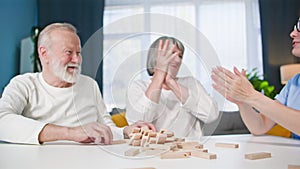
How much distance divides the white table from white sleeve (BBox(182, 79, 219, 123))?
0.09 meters

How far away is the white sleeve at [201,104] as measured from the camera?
2.64 feet

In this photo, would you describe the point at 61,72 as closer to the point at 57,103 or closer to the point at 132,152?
→ the point at 57,103

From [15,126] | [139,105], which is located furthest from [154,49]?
[15,126]

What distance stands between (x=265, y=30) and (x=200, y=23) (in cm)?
81

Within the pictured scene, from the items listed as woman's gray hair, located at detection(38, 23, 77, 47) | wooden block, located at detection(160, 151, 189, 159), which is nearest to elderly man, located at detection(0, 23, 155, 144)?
woman's gray hair, located at detection(38, 23, 77, 47)

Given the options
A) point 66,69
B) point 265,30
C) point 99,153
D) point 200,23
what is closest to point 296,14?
point 265,30

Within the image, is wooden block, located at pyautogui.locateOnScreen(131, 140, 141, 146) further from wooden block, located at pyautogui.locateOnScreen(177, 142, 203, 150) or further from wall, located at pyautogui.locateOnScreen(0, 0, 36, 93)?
wall, located at pyautogui.locateOnScreen(0, 0, 36, 93)

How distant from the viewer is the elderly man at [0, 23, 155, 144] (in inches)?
36.6

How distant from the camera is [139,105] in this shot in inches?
32.6

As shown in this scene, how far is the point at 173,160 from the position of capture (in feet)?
2.32

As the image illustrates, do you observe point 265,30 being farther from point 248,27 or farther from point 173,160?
point 173,160

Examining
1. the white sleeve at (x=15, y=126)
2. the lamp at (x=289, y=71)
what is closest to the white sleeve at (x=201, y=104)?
the white sleeve at (x=15, y=126)

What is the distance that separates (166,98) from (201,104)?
3.6 inches

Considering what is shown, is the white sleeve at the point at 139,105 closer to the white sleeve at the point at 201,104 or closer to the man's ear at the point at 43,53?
the white sleeve at the point at 201,104
